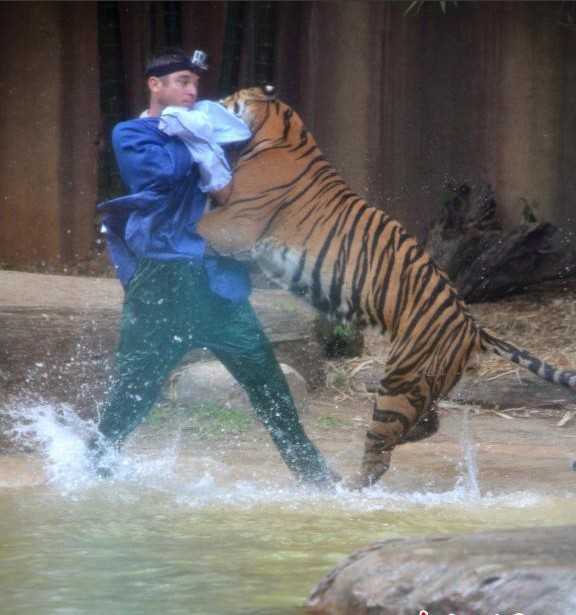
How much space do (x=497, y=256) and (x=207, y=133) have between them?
4280mm

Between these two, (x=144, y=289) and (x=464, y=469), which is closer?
(x=144, y=289)

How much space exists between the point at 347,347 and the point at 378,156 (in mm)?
2097

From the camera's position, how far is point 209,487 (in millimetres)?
5695

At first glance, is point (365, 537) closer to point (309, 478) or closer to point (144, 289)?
point (309, 478)

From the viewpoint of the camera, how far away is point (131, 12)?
412 inches

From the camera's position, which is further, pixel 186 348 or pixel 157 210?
pixel 186 348

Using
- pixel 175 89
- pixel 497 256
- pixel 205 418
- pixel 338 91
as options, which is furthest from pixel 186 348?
pixel 338 91

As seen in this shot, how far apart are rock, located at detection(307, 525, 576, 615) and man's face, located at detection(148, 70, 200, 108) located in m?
2.29

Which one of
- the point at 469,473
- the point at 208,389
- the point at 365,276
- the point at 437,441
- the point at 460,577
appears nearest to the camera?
the point at 460,577

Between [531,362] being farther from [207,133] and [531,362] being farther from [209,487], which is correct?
[207,133]

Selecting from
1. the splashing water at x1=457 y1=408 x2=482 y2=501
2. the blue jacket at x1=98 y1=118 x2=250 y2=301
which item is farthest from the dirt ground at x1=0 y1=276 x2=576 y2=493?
the blue jacket at x1=98 y1=118 x2=250 y2=301

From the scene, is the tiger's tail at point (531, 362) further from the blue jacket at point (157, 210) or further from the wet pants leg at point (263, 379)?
the blue jacket at point (157, 210)

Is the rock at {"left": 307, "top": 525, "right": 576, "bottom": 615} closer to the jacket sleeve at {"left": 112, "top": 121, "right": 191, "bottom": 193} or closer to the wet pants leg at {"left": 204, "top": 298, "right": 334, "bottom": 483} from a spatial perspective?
the wet pants leg at {"left": 204, "top": 298, "right": 334, "bottom": 483}

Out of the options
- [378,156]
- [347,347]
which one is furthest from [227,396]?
[378,156]
